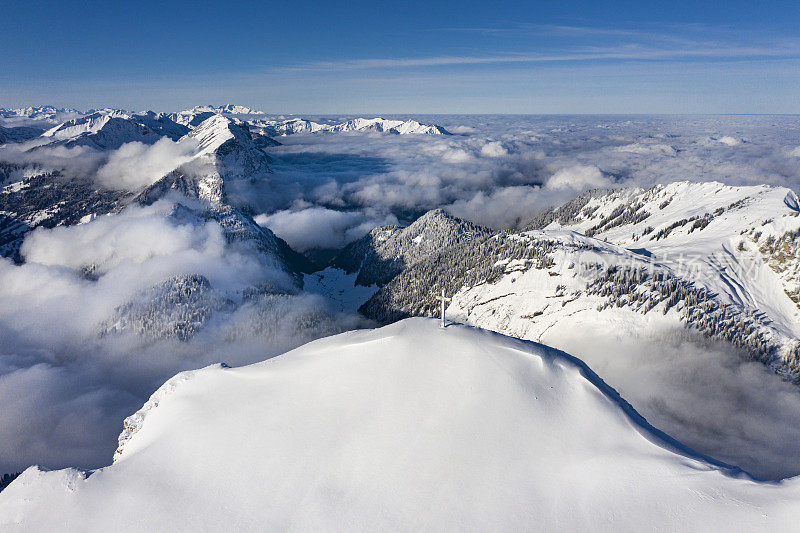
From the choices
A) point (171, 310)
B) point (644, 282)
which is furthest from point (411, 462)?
point (171, 310)

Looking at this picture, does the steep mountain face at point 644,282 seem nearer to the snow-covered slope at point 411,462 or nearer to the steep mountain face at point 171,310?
the steep mountain face at point 171,310

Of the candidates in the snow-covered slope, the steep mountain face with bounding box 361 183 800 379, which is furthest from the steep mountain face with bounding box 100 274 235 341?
the snow-covered slope

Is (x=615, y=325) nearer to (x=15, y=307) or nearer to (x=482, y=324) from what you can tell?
(x=482, y=324)

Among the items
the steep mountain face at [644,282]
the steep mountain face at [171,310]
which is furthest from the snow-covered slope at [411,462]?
the steep mountain face at [171,310]

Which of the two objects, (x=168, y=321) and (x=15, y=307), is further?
(x=15, y=307)

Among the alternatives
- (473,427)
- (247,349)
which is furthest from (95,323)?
(473,427)

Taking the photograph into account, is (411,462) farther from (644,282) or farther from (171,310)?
(171,310)

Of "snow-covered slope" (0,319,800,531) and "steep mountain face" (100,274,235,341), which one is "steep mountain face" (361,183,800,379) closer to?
"steep mountain face" (100,274,235,341)
